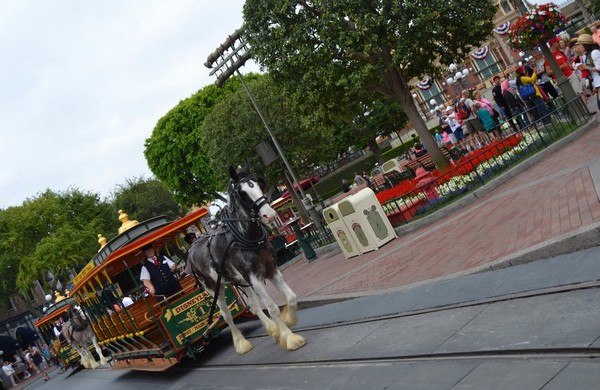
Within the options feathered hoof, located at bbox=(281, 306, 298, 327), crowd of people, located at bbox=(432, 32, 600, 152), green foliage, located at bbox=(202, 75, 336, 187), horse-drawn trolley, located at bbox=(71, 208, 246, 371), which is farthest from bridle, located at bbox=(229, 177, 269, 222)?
green foliage, located at bbox=(202, 75, 336, 187)

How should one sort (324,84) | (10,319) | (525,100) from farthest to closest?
1. (10,319)
2. (324,84)
3. (525,100)

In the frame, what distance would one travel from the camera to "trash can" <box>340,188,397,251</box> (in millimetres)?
15773

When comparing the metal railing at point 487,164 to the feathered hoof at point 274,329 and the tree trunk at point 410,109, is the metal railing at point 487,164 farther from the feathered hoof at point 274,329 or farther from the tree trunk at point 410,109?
the feathered hoof at point 274,329

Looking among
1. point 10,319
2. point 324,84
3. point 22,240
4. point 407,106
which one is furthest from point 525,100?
point 10,319

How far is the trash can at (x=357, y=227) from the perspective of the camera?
625 inches

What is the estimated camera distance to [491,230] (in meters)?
10.4

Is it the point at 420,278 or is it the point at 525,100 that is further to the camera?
the point at 525,100

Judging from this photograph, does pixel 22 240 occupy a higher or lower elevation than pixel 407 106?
higher

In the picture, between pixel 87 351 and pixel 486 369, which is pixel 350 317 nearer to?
pixel 486 369

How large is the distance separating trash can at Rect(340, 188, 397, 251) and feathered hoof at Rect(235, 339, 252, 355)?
5921 mm

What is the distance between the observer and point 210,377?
1000 centimetres

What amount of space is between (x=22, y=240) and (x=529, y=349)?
53.7 meters

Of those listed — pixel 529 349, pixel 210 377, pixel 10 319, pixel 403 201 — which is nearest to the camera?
pixel 529 349

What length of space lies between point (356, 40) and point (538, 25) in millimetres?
5088
